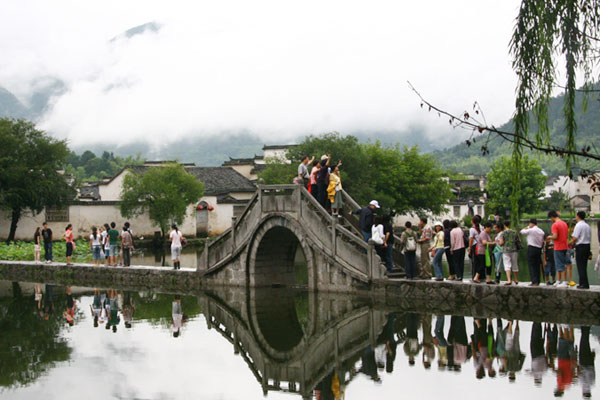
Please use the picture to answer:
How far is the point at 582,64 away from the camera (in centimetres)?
613

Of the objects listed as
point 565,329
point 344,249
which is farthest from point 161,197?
point 565,329

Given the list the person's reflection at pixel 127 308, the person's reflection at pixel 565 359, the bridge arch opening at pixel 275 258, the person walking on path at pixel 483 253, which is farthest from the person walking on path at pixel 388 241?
the person's reflection at pixel 127 308

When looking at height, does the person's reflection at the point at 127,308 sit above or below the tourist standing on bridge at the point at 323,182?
below

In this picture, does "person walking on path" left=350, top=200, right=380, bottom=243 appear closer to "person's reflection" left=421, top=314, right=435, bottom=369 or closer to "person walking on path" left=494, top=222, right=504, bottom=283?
"person walking on path" left=494, top=222, right=504, bottom=283

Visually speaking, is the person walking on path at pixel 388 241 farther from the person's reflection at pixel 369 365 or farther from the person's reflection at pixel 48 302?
the person's reflection at pixel 48 302

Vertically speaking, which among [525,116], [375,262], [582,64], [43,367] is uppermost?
[582,64]

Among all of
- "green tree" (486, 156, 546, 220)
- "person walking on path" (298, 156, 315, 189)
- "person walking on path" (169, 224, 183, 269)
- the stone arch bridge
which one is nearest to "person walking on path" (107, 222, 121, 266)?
"person walking on path" (169, 224, 183, 269)

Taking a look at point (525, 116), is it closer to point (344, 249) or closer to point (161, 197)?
point (344, 249)

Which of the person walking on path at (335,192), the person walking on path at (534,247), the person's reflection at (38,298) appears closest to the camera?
the person walking on path at (534,247)

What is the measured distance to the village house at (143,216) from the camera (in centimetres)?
5156

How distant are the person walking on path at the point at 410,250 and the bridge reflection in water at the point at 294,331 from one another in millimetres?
1561

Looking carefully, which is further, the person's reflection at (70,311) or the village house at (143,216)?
the village house at (143,216)

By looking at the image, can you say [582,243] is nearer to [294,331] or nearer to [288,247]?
[294,331]

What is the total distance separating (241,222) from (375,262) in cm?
616
